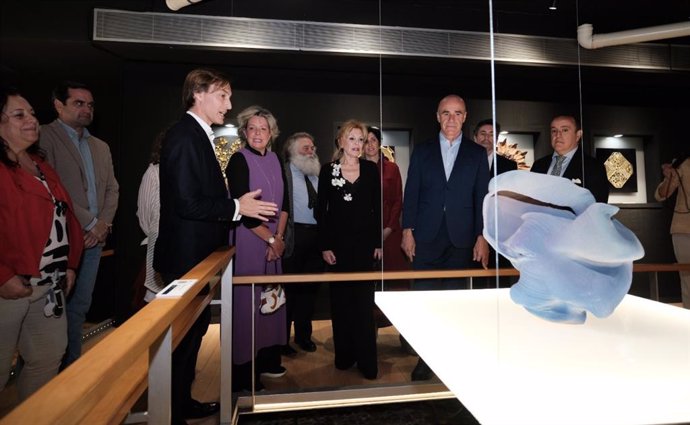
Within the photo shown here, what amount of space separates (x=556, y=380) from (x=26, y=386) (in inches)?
77.0

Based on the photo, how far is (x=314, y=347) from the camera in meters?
3.06

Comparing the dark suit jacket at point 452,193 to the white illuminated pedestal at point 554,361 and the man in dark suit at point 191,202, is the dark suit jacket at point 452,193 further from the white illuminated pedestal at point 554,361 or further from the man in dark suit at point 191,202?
the man in dark suit at point 191,202

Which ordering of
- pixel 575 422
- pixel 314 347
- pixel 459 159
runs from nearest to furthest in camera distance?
pixel 575 422
pixel 459 159
pixel 314 347

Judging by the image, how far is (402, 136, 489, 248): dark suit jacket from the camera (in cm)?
222

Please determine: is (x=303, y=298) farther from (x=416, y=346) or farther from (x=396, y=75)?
(x=396, y=75)

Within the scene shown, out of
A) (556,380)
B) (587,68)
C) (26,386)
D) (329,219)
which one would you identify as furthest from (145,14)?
(587,68)

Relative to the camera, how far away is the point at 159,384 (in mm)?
873

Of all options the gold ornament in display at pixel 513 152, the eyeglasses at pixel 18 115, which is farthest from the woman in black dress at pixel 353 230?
the gold ornament in display at pixel 513 152

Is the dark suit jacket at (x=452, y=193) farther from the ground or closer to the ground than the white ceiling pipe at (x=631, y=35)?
closer to the ground

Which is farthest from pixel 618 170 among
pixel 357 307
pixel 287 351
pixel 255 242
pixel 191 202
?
pixel 191 202

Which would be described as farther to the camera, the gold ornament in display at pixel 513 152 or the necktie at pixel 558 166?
the gold ornament in display at pixel 513 152

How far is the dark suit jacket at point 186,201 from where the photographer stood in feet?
5.19

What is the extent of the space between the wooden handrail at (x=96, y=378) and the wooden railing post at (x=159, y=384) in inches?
2.1

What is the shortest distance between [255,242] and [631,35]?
11.7 ft
